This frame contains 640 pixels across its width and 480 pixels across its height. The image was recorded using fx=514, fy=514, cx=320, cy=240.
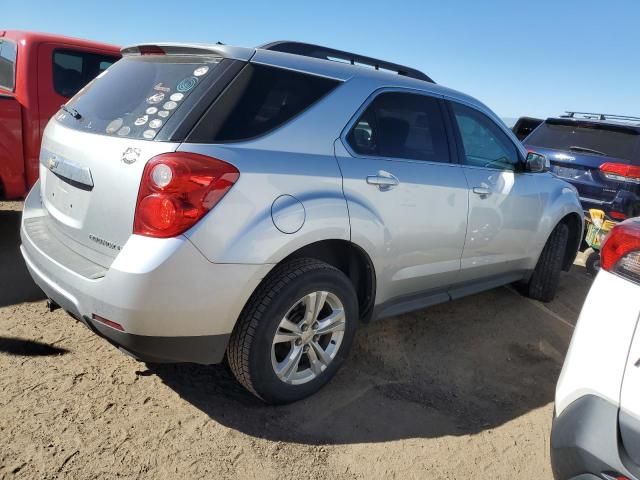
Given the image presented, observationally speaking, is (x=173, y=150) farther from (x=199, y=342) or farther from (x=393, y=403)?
(x=393, y=403)

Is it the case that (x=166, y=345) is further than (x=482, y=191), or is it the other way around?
(x=482, y=191)

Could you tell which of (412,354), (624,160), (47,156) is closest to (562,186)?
A: (624,160)

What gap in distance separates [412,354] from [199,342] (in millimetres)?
1638

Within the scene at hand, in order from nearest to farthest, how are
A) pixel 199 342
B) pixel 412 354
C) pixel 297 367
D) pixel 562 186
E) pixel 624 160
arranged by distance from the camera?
pixel 199 342 → pixel 297 367 → pixel 412 354 → pixel 562 186 → pixel 624 160

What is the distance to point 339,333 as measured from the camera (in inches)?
110

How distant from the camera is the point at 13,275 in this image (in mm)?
3994

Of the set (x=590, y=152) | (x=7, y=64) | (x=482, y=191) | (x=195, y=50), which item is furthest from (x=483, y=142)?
(x=7, y=64)

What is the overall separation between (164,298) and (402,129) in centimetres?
173

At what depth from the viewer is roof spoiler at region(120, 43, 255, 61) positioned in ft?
7.91

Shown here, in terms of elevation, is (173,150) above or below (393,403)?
above

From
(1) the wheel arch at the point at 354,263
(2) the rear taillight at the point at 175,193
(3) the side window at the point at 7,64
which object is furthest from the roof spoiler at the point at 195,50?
(3) the side window at the point at 7,64

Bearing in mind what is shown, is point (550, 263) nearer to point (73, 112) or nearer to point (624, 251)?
point (624, 251)

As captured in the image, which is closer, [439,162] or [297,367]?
[297,367]

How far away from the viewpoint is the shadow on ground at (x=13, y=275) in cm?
363
